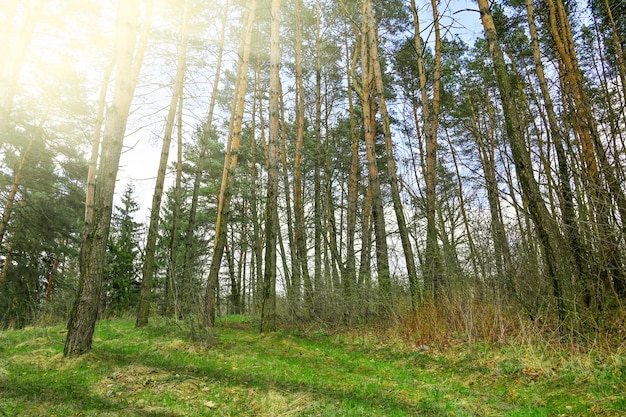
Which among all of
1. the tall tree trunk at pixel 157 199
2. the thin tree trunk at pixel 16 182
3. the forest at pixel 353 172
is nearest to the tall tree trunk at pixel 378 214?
the forest at pixel 353 172

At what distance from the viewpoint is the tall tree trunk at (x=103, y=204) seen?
477cm

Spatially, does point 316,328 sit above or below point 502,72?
below

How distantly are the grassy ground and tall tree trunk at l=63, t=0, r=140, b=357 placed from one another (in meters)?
0.38

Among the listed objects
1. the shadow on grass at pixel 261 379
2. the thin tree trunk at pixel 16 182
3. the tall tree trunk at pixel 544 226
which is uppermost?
the thin tree trunk at pixel 16 182

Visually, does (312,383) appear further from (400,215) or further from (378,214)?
(378,214)

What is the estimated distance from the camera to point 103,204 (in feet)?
A: 17.0

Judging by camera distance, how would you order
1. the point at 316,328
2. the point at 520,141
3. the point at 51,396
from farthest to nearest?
the point at 316,328, the point at 520,141, the point at 51,396

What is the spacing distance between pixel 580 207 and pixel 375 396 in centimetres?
294

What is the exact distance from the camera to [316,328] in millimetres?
7836

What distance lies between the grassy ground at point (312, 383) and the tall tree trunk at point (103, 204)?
0.38 meters

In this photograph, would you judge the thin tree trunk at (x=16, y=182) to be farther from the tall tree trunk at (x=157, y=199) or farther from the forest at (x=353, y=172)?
the tall tree trunk at (x=157, y=199)

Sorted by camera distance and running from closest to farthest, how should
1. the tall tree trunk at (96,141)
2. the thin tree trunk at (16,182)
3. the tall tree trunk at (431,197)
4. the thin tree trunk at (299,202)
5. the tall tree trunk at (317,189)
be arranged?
the tall tree trunk at (431,197) → the tall tree trunk at (317,189) → the thin tree trunk at (299,202) → the tall tree trunk at (96,141) → the thin tree trunk at (16,182)

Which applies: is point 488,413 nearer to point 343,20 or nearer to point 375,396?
point 375,396

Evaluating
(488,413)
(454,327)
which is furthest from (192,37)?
(488,413)
